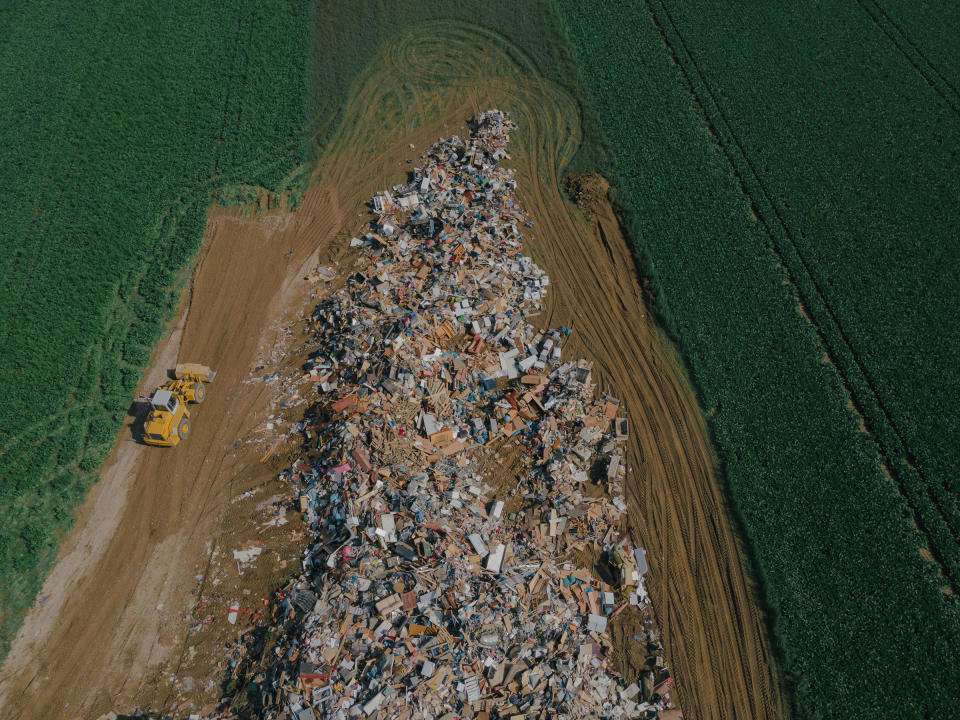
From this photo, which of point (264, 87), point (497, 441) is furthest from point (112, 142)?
point (497, 441)

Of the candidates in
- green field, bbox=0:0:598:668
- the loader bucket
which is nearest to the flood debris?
the loader bucket

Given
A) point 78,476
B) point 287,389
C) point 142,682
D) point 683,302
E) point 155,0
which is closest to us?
point 142,682

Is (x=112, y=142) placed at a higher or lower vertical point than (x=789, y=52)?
lower

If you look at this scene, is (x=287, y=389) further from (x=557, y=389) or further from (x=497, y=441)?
(x=557, y=389)

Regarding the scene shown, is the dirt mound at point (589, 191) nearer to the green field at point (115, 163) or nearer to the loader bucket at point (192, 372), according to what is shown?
the green field at point (115, 163)

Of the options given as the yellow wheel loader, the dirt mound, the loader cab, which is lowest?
the yellow wheel loader

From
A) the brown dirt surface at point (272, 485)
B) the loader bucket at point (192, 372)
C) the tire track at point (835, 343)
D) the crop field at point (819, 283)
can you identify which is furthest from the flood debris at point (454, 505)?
the tire track at point (835, 343)

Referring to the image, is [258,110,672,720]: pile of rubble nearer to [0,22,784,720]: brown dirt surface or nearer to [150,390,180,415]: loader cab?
[0,22,784,720]: brown dirt surface
